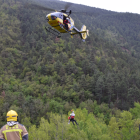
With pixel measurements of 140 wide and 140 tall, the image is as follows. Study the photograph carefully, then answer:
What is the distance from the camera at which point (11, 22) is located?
8806 cm

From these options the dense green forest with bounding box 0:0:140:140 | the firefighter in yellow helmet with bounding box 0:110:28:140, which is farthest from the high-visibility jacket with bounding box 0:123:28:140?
the dense green forest with bounding box 0:0:140:140

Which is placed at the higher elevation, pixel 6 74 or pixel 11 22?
pixel 11 22

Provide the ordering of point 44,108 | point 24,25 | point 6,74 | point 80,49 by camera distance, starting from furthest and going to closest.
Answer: point 24,25 → point 80,49 → point 6,74 → point 44,108

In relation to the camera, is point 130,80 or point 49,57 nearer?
point 130,80

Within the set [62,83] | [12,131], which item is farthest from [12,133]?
[62,83]

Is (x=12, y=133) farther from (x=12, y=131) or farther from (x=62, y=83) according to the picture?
(x=62, y=83)

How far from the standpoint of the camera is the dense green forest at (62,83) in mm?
29062

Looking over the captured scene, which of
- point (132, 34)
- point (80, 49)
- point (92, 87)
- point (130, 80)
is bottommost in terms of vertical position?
point (92, 87)

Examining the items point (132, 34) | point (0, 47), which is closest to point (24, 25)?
point (0, 47)

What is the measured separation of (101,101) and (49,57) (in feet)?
101

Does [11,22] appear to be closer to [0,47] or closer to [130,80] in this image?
[0,47]

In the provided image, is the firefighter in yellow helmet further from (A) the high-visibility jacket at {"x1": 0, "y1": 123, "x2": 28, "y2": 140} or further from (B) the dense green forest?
(B) the dense green forest

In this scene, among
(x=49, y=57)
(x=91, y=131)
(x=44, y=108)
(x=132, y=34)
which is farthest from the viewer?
(x=132, y=34)

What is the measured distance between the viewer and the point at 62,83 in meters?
54.6
